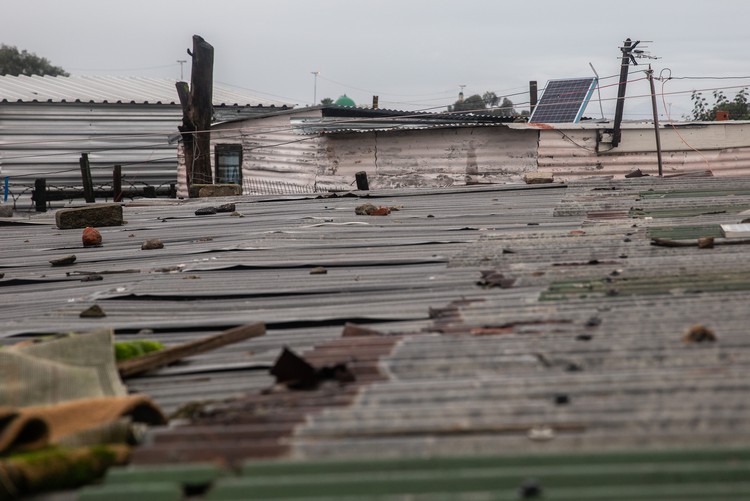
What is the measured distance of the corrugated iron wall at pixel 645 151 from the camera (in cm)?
2148

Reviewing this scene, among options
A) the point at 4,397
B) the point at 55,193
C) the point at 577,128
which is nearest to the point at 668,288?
the point at 4,397

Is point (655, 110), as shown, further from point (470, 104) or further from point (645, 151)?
point (470, 104)

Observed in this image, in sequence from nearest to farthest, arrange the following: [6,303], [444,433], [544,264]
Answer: [444,433] → [544,264] → [6,303]

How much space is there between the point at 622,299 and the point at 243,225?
5.68 meters

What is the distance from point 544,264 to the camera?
526 centimetres

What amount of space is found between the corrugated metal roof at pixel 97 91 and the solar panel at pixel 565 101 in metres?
9.81

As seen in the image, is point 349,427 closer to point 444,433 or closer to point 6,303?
point 444,433

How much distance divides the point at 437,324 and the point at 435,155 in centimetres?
1811

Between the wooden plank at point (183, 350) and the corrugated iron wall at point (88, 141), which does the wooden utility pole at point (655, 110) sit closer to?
the corrugated iron wall at point (88, 141)

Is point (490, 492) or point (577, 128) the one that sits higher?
point (577, 128)

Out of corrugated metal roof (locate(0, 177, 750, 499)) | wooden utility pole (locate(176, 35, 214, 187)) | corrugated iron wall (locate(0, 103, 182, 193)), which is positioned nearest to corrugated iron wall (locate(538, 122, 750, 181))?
wooden utility pole (locate(176, 35, 214, 187))

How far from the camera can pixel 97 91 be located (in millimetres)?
29578

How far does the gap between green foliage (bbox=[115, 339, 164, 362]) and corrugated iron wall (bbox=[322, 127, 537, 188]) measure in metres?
17.8

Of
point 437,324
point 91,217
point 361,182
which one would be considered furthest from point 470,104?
→ point 437,324
